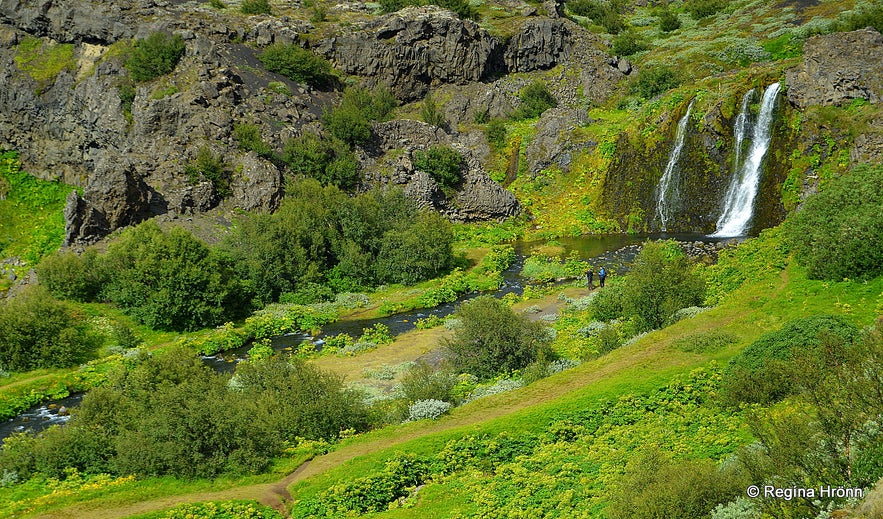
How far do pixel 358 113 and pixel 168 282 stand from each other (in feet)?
124

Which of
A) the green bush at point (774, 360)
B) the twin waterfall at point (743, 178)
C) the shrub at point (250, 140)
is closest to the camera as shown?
the green bush at point (774, 360)

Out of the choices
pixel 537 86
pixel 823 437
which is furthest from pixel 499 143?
pixel 823 437

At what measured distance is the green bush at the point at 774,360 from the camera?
72.5 ft

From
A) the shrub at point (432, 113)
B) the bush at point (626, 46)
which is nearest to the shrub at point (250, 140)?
the shrub at point (432, 113)

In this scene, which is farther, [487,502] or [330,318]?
[330,318]

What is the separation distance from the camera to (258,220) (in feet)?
175

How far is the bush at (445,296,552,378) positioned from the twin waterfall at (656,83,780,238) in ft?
113

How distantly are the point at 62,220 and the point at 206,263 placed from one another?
1149 inches

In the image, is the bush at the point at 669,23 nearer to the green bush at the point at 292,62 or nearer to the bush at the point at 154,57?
the green bush at the point at 292,62

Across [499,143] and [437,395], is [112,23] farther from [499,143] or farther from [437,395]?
[437,395]

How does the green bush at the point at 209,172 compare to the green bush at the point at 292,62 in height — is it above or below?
below

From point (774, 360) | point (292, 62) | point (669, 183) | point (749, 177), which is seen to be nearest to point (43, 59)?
point (292, 62)

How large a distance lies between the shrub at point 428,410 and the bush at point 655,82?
67190mm

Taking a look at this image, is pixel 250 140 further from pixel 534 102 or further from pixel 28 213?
pixel 534 102
